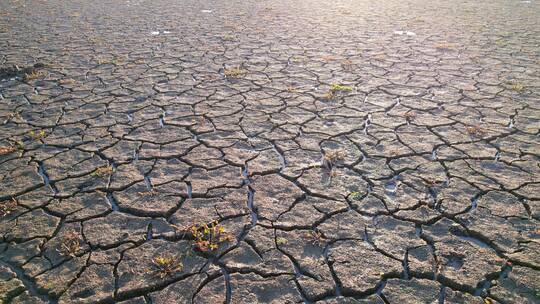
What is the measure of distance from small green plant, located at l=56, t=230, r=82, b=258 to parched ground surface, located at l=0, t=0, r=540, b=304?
0.5 inches

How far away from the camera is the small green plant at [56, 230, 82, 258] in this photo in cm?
247

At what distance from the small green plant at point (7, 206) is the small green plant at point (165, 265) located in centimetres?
132

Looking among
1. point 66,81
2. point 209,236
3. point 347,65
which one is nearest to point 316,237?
point 209,236

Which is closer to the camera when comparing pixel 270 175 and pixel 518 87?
pixel 270 175

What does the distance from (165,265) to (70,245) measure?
0.72 m

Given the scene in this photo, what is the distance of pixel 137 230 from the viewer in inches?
105

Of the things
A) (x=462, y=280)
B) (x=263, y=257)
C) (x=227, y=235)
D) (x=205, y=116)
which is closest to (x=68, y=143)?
(x=205, y=116)

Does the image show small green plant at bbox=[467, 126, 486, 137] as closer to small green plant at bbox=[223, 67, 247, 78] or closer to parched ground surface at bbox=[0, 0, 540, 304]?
parched ground surface at bbox=[0, 0, 540, 304]

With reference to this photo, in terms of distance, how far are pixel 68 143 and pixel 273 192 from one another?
224cm

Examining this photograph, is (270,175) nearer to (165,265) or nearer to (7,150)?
(165,265)

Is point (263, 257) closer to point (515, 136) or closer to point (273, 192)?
point (273, 192)

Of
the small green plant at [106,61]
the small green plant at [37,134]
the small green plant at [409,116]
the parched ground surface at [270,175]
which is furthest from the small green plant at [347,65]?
the small green plant at [37,134]

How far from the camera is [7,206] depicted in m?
2.86

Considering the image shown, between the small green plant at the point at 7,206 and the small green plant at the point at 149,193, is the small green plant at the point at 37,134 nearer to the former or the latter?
the small green plant at the point at 7,206
